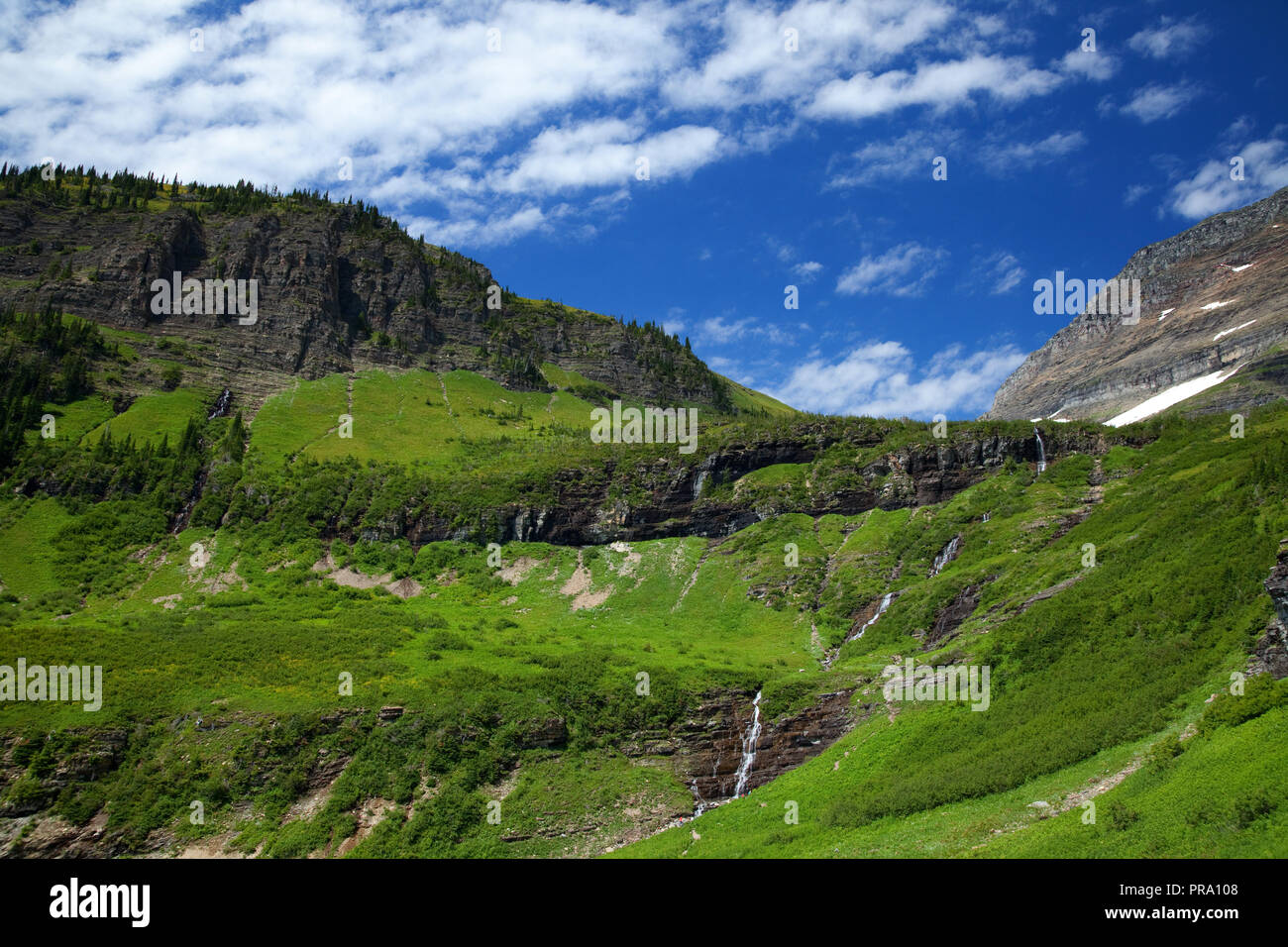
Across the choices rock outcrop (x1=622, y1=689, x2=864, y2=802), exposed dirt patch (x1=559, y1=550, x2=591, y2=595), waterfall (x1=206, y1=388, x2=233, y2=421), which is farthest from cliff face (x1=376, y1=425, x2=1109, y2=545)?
waterfall (x1=206, y1=388, x2=233, y2=421)

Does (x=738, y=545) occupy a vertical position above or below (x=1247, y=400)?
below

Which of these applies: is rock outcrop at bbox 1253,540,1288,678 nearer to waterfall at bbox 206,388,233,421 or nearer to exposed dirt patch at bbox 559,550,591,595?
exposed dirt patch at bbox 559,550,591,595

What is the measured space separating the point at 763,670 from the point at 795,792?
20.5 metres

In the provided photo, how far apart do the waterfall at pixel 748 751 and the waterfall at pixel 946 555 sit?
3319 centimetres

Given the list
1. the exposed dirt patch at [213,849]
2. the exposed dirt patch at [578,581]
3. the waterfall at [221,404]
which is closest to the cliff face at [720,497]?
the exposed dirt patch at [578,581]

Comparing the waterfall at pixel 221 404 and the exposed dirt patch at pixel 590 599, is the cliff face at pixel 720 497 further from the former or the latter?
the waterfall at pixel 221 404

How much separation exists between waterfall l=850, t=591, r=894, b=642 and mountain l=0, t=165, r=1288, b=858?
1.46 feet

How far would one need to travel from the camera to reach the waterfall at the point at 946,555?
8984cm

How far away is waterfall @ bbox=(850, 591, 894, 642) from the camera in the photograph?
82.3 m

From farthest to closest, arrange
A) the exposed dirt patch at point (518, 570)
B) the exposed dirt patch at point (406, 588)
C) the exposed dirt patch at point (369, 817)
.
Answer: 1. the exposed dirt patch at point (518, 570)
2. the exposed dirt patch at point (406, 588)
3. the exposed dirt patch at point (369, 817)

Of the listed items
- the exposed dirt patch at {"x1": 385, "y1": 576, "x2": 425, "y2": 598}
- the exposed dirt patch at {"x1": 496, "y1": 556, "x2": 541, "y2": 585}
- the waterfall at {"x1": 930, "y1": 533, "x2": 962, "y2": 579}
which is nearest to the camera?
the waterfall at {"x1": 930, "y1": 533, "x2": 962, "y2": 579}
